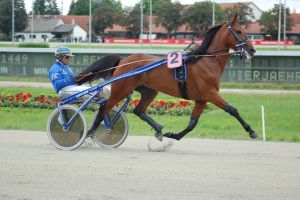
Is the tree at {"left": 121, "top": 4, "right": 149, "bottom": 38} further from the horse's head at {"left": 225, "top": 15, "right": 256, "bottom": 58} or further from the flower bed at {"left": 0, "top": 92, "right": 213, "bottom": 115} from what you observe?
the horse's head at {"left": 225, "top": 15, "right": 256, "bottom": 58}

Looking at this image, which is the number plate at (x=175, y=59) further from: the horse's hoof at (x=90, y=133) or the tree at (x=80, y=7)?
the tree at (x=80, y=7)

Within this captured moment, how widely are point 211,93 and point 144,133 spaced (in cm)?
394

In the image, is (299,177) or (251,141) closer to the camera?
(299,177)

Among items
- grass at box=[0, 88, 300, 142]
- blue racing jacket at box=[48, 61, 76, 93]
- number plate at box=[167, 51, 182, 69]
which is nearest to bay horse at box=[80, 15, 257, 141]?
number plate at box=[167, 51, 182, 69]

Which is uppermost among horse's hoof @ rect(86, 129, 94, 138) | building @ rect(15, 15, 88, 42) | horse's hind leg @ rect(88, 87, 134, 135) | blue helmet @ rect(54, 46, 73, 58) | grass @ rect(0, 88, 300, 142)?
building @ rect(15, 15, 88, 42)

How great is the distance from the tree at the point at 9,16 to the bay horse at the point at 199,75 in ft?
163

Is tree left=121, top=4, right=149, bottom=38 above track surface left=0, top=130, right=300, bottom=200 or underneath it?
above

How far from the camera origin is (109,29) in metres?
70.5

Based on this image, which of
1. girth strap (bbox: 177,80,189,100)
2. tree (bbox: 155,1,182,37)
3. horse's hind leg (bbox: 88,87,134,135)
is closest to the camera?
girth strap (bbox: 177,80,189,100)

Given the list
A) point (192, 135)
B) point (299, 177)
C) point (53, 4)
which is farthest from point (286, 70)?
point (53, 4)

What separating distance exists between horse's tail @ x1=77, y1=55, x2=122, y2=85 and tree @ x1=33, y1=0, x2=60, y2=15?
297 feet

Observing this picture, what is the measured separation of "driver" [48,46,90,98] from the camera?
33.1ft

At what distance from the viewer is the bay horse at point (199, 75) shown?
9.62m

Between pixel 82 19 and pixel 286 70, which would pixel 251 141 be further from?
pixel 82 19
